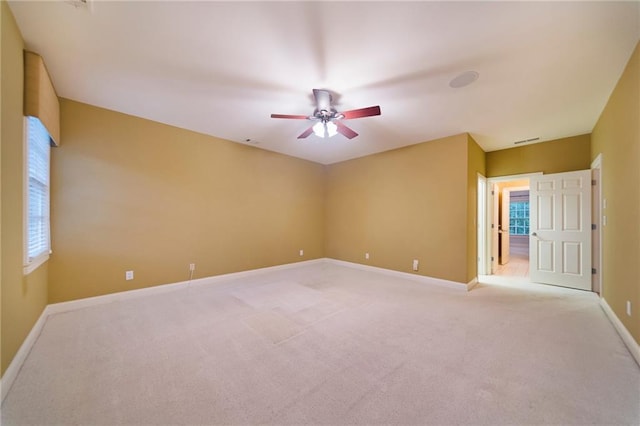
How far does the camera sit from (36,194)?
96.9 inches

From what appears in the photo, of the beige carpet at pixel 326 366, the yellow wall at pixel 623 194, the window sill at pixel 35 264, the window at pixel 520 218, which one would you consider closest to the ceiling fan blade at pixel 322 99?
the beige carpet at pixel 326 366

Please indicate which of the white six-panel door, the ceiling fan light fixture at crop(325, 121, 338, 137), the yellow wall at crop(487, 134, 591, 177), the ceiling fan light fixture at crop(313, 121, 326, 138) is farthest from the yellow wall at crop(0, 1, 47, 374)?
the white six-panel door

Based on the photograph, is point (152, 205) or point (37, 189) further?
point (152, 205)

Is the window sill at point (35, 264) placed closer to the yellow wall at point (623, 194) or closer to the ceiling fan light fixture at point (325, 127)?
the ceiling fan light fixture at point (325, 127)

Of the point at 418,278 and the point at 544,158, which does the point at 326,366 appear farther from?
the point at 544,158

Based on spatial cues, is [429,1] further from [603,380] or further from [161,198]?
[161,198]

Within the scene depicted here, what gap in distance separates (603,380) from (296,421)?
224 cm

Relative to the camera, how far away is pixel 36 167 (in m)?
2.43

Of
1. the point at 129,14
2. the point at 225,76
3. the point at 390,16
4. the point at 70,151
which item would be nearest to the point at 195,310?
the point at 70,151

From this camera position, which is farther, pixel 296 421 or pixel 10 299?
pixel 10 299

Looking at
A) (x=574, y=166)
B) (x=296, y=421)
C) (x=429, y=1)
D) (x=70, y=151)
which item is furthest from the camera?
(x=574, y=166)

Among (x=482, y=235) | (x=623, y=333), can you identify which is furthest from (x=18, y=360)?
(x=482, y=235)

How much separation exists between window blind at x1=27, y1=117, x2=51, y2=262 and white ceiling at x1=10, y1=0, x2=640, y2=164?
2.10 ft

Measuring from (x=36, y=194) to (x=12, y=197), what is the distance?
902 mm
